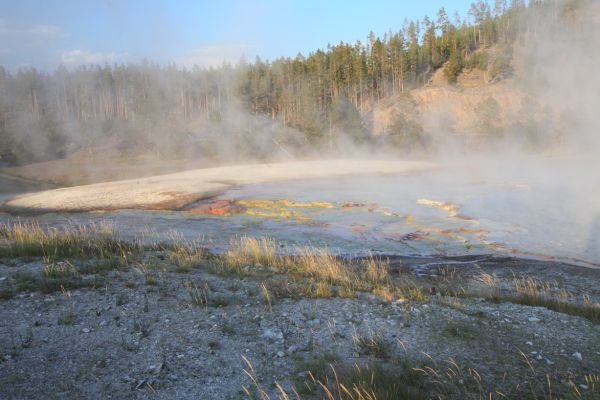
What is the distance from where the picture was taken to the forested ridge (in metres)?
37.1

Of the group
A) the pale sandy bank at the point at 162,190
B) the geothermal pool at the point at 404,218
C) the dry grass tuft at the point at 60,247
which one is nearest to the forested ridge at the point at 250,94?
the pale sandy bank at the point at 162,190

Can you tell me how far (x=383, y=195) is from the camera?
15.2m

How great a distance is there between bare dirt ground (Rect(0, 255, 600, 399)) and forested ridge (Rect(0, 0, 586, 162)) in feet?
101

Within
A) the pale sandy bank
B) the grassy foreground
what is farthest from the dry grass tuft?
the pale sandy bank

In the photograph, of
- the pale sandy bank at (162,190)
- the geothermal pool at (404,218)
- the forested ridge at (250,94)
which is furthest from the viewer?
the forested ridge at (250,94)

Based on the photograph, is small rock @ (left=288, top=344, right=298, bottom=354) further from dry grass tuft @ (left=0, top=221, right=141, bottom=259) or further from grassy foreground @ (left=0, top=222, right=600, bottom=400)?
dry grass tuft @ (left=0, top=221, right=141, bottom=259)

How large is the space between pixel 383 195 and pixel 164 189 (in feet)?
27.2

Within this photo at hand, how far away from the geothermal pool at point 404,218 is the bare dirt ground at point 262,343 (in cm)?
385

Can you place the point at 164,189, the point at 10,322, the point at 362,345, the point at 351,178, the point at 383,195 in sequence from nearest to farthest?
the point at 362,345 < the point at 10,322 < the point at 383,195 < the point at 164,189 < the point at 351,178

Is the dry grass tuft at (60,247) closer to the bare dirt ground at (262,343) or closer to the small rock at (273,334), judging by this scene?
the bare dirt ground at (262,343)

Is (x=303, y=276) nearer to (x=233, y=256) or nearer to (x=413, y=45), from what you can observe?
(x=233, y=256)

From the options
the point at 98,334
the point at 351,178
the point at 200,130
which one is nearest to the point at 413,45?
the point at 200,130

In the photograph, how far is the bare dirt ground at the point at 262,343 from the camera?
3.35 meters

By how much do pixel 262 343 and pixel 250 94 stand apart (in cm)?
4895
